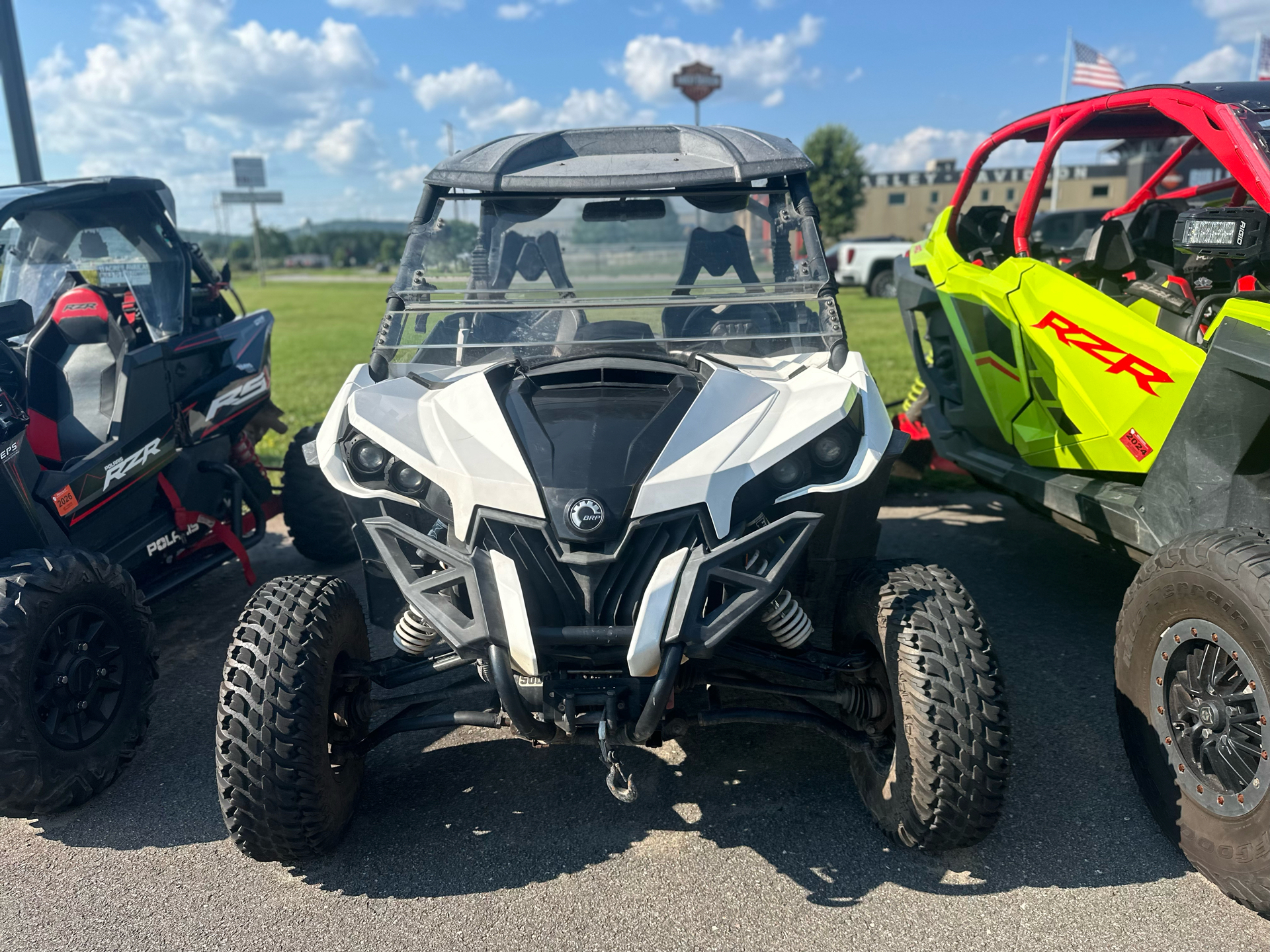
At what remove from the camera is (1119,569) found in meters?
5.25

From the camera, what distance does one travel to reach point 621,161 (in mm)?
3768

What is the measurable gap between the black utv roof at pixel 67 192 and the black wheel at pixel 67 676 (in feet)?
6.32

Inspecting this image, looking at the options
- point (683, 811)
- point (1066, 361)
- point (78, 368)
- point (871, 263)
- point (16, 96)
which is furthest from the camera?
point (871, 263)

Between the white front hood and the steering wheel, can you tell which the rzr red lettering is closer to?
the white front hood

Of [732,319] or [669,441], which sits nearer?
[669,441]

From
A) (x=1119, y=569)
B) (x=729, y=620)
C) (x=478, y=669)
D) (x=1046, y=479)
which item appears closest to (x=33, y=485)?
(x=478, y=669)

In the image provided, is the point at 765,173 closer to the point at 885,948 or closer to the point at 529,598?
the point at 529,598

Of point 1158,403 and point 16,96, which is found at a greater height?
point 16,96

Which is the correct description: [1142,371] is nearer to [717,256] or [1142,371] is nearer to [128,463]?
[717,256]

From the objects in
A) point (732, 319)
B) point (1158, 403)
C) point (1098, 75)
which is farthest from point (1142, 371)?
point (1098, 75)

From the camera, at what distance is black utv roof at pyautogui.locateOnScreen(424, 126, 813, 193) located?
3.59 meters

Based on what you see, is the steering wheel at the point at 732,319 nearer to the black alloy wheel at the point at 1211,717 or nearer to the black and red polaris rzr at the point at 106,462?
the black alloy wheel at the point at 1211,717

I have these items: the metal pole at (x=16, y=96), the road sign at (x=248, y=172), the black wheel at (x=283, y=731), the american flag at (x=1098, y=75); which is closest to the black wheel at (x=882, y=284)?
the american flag at (x=1098, y=75)

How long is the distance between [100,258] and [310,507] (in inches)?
65.3
